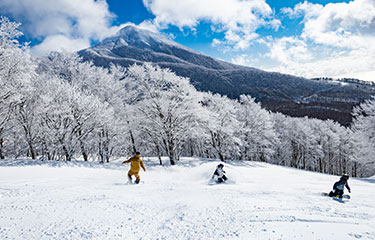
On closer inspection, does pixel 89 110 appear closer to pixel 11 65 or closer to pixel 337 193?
pixel 11 65

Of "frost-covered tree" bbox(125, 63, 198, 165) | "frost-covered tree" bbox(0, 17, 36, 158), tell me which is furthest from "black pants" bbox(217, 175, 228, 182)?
"frost-covered tree" bbox(0, 17, 36, 158)

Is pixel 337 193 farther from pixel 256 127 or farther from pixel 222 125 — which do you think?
pixel 256 127

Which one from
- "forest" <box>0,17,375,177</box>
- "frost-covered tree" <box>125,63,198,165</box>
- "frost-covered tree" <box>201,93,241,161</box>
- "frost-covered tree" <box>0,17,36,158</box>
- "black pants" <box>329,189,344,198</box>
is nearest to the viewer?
"black pants" <box>329,189,344,198</box>

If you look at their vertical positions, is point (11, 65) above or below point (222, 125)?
above

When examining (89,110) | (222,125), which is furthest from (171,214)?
(222,125)

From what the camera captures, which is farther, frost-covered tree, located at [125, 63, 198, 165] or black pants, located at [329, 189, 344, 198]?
frost-covered tree, located at [125, 63, 198, 165]

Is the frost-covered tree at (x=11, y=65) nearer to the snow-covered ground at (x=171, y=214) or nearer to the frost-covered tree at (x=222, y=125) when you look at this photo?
the snow-covered ground at (x=171, y=214)

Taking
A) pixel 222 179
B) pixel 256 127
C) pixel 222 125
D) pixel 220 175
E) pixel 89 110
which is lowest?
pixel 222 179

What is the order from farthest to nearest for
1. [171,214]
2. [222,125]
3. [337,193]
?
[222,125] → [337,193] → [171,214]

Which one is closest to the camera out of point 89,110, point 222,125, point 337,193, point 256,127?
point 337,193

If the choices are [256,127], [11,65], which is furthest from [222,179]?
[256,127]

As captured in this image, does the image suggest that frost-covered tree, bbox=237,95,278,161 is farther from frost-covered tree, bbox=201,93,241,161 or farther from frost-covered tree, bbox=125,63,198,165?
frost-covered tree, bbox=125,63,198,165

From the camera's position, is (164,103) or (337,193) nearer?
(337,193)

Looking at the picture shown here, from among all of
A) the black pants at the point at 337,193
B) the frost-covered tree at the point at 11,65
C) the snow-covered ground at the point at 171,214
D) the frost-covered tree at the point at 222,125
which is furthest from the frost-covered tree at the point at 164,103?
the black pants at the point at 337,193
